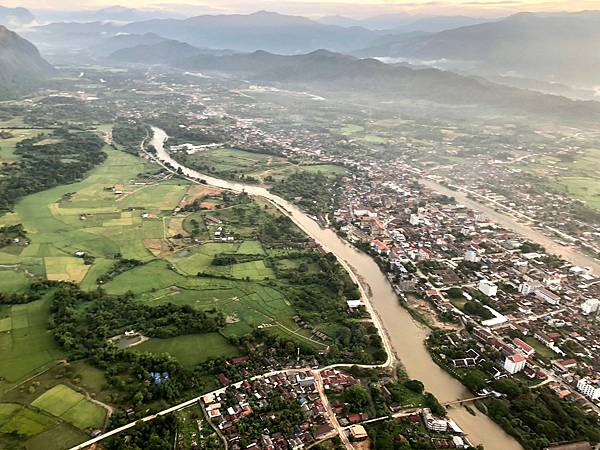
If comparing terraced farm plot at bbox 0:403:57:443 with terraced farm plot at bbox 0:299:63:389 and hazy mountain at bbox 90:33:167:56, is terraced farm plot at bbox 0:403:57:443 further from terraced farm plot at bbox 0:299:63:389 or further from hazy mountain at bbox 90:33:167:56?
hazy mountain at bbox 90:33:167:56

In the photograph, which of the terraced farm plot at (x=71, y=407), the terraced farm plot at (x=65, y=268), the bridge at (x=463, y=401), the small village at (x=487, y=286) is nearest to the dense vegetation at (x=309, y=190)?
the small village at (x=487, y=286)

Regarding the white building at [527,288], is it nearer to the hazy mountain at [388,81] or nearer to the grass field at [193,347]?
the grass field at [193,347]

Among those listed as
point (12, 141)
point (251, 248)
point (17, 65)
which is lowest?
point (251, 248)

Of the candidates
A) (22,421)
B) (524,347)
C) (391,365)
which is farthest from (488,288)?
(22,421)

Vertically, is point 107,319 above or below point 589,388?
above

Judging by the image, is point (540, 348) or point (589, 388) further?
point (540, 348)

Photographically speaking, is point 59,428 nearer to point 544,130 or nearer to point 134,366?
point 134,366

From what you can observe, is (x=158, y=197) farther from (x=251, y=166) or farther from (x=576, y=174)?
(x=576, y=174)

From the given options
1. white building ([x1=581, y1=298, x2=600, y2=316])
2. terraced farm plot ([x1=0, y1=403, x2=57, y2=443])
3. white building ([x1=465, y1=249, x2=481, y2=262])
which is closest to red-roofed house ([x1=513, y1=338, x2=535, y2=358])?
white building ([x1=581, y1=298, x2=600, y2=316])
